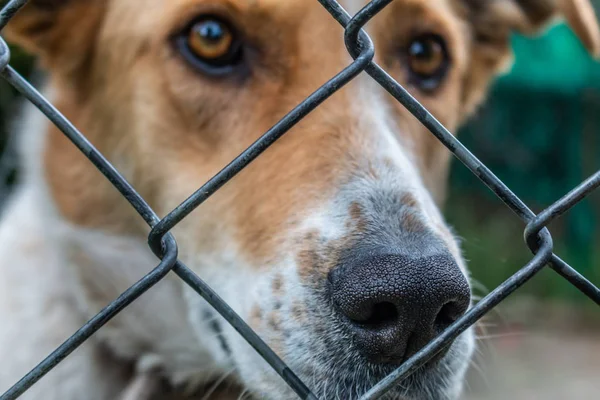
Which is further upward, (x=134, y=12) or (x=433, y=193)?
(x=134, y=12)

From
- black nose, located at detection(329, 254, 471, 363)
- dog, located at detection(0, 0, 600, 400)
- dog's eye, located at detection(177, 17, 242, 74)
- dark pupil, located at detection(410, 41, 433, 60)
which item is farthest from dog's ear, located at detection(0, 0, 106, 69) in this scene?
black nose, located at detection(329, 254, 471, 363)

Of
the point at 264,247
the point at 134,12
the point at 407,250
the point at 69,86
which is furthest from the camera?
the point at 69,86

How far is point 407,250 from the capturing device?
4.39 ft

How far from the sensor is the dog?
1416 mm

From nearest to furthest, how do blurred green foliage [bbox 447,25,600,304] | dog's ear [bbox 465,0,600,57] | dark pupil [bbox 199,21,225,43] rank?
1. dark pupil [bbox 199,21,225,43]
2. dog's ear [bbox 465,0,600,57]
3. blurred green foliage [bbox 447,25,600,304]

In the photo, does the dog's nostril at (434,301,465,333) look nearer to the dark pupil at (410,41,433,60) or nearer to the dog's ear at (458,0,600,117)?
the dark pupil at (410,41,433,60)

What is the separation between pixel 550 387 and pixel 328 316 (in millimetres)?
4124

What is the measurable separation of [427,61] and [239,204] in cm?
87

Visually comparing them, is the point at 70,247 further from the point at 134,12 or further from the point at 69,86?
the point at 134,12

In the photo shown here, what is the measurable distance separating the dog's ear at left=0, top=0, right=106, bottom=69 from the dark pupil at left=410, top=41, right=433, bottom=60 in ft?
3.35

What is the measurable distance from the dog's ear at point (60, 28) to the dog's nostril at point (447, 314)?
5.01 ft

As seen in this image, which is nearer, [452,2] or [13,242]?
[13,242]

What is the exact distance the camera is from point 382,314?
4.16ft

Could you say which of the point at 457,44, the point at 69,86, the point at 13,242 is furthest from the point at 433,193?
the point at 13,242
